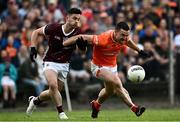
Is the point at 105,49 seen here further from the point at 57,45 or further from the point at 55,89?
the point at 55,89

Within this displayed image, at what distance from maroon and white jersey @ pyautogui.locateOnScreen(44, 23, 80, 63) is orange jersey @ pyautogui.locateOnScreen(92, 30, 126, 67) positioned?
59 centimetres

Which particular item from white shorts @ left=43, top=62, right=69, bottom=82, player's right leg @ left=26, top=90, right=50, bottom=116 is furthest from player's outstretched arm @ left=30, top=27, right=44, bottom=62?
player's right leg @ left=26, top=90, right=50, bottom=116

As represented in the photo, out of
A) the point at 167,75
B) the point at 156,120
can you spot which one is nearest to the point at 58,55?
the point at 156,120

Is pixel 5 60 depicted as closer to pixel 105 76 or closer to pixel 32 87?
pixel 32 87

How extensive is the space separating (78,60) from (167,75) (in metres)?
3.06

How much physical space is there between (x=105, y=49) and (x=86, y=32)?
8521 mm

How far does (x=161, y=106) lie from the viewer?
67.5ft

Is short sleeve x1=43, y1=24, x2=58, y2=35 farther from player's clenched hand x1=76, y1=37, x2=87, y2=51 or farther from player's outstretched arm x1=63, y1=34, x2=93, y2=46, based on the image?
player's clenched hand x1=76, y1=37, x2=87, y2=51

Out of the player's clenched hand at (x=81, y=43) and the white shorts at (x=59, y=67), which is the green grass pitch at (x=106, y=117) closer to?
the white shorts at (x=59, y=67)

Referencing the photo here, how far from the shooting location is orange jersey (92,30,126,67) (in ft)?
45.5

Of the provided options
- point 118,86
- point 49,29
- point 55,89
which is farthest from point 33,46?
point 118,86

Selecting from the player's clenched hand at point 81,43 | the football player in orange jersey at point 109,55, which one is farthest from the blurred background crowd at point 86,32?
the player's clenched hand at point 81,43

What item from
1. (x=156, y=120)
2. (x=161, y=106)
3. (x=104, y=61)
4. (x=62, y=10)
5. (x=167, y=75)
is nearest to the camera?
(x=156, y=120)

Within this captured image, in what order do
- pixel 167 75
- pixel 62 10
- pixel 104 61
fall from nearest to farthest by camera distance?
pixel 104 61 < pixel 167 75 < pixel 62 10
